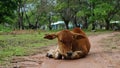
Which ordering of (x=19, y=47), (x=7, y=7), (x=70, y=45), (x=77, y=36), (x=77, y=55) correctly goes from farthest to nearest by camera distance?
(x=7, y=7) < (x=19, y=47) < (x=77, y=36) < (x=77, y=55) < (x=70, y=45)

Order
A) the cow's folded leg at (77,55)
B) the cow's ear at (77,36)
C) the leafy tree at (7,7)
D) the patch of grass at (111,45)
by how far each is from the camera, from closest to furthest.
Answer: the cow's folded leg at (77,55) < the cow's ear at (77,36) < the patch of grass at (111,45) < the leafy tree at (7,7)

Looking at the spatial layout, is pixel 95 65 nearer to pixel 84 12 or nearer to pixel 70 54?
pixel 70 54

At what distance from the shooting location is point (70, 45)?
8555 millimetres

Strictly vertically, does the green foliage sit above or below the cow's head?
below

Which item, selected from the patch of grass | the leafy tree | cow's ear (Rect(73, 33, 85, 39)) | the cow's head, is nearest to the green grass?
the cow's head

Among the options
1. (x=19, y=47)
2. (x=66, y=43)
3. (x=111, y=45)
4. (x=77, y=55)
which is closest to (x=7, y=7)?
(x=19, y=47)

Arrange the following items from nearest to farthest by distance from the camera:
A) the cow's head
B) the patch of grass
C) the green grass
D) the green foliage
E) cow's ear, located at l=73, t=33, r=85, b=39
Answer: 1. the cow's head
2. cow's ear, located at l=73, t=33, r=85, b=39
3. the green grass
4. the green foliage
5. the patch of grass

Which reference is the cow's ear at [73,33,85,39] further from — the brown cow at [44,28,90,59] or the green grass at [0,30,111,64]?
the green grass at [0,30,111,64]

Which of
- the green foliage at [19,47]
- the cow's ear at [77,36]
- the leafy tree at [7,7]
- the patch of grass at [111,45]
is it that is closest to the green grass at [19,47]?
the green foliage at [19,47]

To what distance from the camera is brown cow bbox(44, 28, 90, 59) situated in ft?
28.1

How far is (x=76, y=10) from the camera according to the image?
1704 inches

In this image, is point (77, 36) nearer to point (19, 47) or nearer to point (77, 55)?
point (77, 55)

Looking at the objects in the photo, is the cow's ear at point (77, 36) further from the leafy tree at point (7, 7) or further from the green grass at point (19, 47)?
the leafy tree at point (7, 7)

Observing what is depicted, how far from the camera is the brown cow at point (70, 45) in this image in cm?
856
